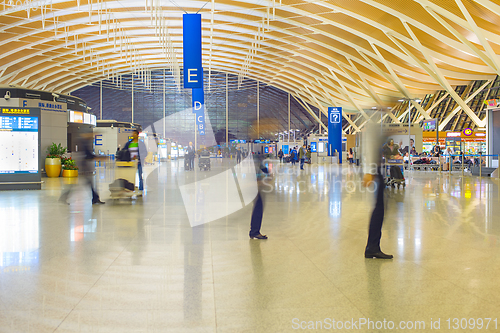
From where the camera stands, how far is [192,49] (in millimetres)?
16500

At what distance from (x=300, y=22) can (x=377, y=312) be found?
32.8 m

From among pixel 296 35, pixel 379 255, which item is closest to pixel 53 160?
pixel 379 255

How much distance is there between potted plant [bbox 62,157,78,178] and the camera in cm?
1944

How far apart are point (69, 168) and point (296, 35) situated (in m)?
23.3

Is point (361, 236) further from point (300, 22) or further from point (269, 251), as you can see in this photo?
point (300, 22)

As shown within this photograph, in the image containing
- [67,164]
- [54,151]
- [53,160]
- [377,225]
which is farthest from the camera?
[67,164]

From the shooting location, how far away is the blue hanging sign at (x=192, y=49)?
645 inches

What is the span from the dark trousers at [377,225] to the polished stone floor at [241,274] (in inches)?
7.4

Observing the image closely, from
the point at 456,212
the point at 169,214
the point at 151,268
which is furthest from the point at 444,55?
the point at 151,268

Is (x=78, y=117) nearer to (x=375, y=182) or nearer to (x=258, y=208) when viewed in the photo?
(x=258, y=208)

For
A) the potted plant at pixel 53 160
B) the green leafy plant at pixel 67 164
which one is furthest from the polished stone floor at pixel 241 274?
the green leafy plant at pixel 67 164

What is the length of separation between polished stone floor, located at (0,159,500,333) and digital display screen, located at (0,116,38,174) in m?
5.89

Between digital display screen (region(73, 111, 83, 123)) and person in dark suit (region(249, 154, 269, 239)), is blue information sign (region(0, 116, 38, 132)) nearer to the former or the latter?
person in dark suit (region(249, 154, 269, 239))

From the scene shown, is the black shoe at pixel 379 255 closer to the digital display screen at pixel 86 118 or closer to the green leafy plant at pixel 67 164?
the green leafy plant at pixel 67 164
